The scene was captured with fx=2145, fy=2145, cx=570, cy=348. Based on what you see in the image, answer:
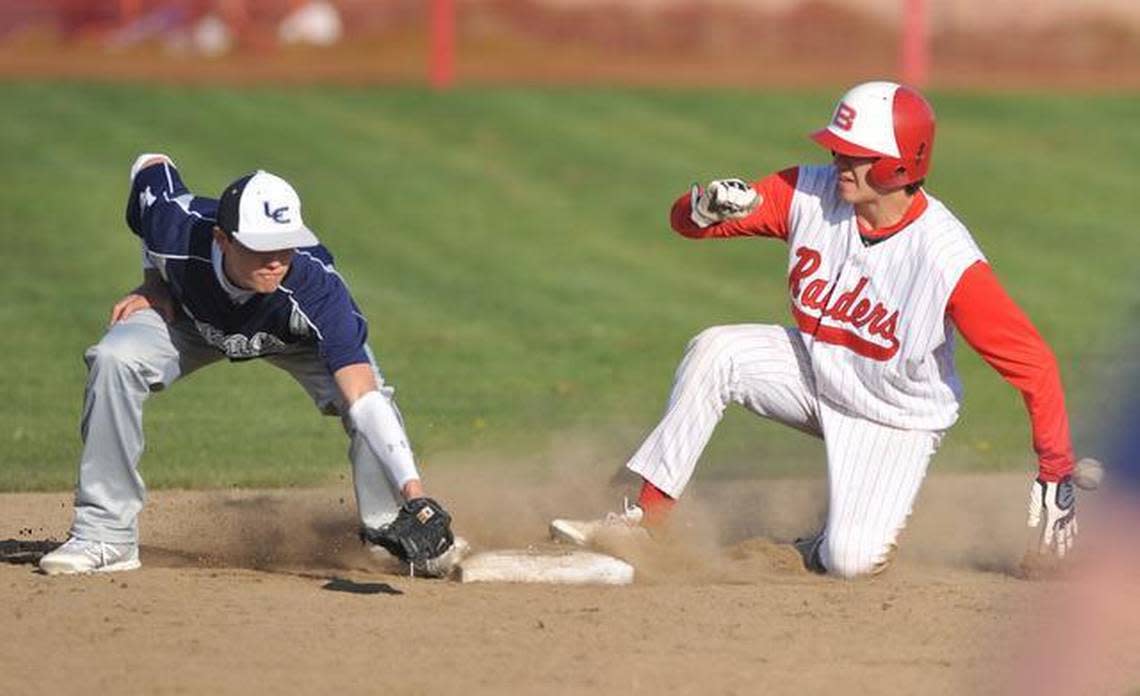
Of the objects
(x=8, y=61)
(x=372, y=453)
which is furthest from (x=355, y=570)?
(x=8, y=61)

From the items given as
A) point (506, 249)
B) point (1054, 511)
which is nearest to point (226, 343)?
point (1054, 511)

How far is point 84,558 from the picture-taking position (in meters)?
7.76

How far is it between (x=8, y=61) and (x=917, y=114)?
17162 millimetres

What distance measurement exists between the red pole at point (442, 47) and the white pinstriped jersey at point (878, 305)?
45.9 ft

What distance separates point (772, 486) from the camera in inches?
410

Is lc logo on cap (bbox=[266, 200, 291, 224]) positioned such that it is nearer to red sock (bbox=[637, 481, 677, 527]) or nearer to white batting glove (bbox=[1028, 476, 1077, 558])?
red sock (bbox=[637, 481, 677, 527])

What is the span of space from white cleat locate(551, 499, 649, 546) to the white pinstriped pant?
0.18 m

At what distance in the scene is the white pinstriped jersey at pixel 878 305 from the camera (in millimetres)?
8180

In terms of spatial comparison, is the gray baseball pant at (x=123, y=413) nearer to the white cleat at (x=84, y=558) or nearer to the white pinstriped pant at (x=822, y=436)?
the white cleat at (x=84, y=558)

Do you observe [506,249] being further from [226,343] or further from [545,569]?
[545,569]

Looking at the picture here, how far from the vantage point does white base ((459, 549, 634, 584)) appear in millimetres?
7898

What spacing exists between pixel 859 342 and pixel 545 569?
5.05 feet

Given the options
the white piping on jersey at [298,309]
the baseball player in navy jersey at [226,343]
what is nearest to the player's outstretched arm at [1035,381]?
the baseball player in navy jersey at [226,343]

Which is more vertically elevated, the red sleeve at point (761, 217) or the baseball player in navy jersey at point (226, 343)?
the red sleeve at point (761, 217)
